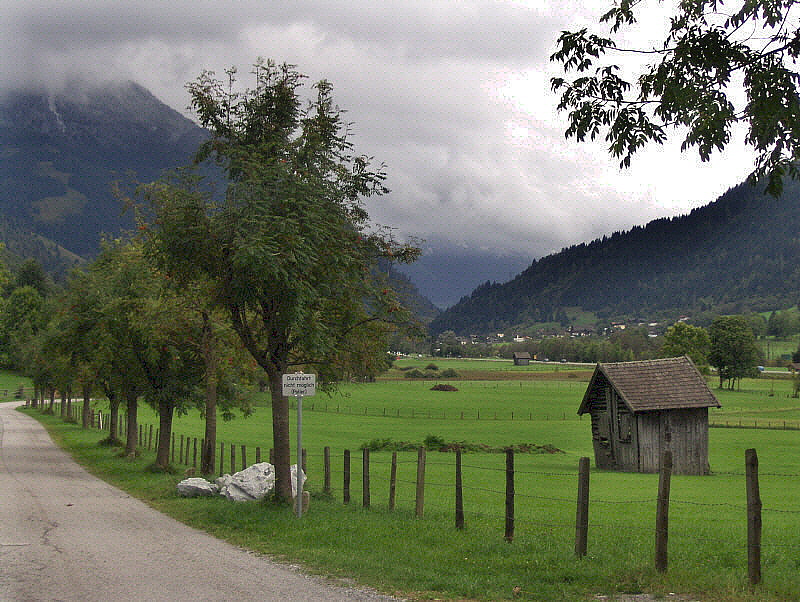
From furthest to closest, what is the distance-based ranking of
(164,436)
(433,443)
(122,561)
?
(433,443), (164,436), (122,561)

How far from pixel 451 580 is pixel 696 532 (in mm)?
9029

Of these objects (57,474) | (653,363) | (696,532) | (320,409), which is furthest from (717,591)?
(320,409)

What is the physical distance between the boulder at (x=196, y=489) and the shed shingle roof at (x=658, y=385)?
2458 centimetres

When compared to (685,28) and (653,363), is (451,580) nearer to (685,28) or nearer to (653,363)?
(685,28)

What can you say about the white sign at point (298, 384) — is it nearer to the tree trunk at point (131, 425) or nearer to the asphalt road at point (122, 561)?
the asphalt road at point (122, 561)

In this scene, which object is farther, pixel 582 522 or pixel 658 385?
pixel 658 385

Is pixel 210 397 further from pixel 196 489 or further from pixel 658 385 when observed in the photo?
pixel 658 385

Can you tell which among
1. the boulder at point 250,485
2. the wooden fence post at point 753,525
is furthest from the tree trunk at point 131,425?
the wooden fence post at point 753,525

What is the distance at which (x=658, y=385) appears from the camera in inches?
1646

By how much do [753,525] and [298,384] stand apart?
32.0 ft

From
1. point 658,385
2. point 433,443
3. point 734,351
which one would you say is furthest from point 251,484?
point 734,351

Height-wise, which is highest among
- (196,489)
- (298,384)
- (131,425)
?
(298,384)

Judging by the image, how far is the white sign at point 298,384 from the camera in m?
17.4

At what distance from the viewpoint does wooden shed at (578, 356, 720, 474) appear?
4097 centimetres
